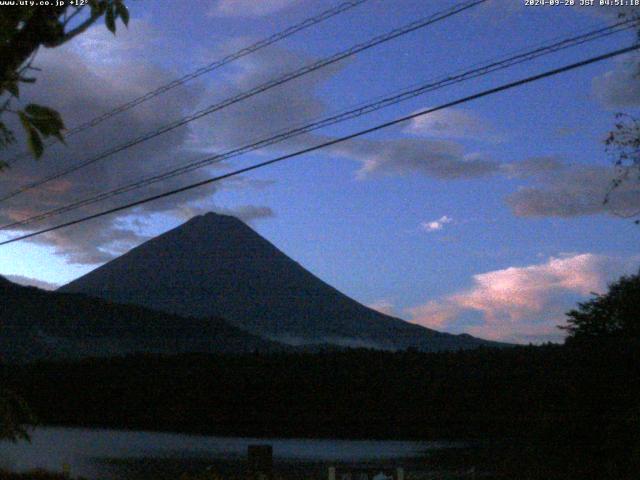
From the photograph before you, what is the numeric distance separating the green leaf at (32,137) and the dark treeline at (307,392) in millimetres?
27193

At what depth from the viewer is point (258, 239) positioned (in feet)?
460

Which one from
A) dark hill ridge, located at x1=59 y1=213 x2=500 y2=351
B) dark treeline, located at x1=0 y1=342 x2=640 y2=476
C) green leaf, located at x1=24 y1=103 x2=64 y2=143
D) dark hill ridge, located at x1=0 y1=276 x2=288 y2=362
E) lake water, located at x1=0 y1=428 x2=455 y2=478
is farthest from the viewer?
dark hill ridge, located at x1=59 y1=213 x2=500 y2=351

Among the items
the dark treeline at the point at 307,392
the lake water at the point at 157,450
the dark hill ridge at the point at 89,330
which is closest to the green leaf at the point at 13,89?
the lake water at the point at 157,450

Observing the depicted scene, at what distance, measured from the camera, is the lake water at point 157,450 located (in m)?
25.0

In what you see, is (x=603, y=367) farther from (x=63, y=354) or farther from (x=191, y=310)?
(x=191, y=310)

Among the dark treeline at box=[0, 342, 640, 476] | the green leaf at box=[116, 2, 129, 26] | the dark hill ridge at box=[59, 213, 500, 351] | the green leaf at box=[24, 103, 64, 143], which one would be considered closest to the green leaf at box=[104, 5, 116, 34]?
the green leaf at box=[116, 2, 129, 26]

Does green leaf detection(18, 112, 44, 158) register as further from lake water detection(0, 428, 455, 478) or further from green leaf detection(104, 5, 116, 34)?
lake water detection(0, 428, 455, 478)

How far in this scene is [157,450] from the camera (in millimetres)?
31031

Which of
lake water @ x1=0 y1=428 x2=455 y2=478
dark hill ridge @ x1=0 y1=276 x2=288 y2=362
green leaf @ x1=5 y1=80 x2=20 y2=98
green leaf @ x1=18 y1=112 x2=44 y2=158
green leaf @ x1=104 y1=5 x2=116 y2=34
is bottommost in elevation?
lake water @ x1=0 y1=428 x2=455 y2=478

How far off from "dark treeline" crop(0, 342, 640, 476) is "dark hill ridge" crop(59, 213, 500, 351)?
5406cm

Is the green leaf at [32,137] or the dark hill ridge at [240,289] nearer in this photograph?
the green leaf at [32,137]

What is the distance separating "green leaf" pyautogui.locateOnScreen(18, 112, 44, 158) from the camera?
168 inches

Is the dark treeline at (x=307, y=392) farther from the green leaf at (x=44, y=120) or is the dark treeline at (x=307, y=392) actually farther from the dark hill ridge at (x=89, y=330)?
the dark hill ridge at (x=89, y=330)

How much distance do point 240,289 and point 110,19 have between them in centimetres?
12251
